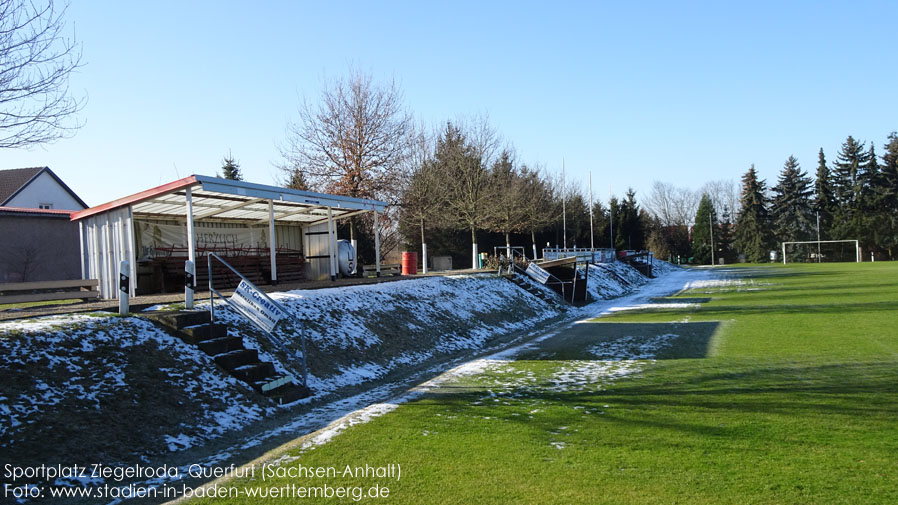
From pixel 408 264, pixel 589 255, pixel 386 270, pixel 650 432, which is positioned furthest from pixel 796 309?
Result: pixel 589 255

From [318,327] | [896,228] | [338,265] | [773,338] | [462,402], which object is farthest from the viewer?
[896,228]

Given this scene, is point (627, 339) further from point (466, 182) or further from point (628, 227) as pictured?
point (628, 227)

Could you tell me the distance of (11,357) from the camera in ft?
24.0

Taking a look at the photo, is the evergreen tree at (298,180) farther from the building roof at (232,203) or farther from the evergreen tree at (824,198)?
the evergreen tree at (824,198)

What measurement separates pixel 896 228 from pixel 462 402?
80.2 meters

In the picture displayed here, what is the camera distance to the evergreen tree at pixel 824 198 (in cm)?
7556

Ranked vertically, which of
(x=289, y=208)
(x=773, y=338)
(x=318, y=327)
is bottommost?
(x=773, y=338)

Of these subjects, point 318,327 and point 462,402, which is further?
point 318,327

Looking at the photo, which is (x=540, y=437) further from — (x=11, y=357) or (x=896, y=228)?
(x=896, y=228)

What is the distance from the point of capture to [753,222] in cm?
7812

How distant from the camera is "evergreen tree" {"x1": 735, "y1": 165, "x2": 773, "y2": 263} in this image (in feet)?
256

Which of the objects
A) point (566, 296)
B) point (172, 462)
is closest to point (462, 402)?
point (172, 462)

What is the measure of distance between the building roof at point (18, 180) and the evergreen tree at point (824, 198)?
8010 cm

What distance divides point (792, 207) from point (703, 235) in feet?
37.4
